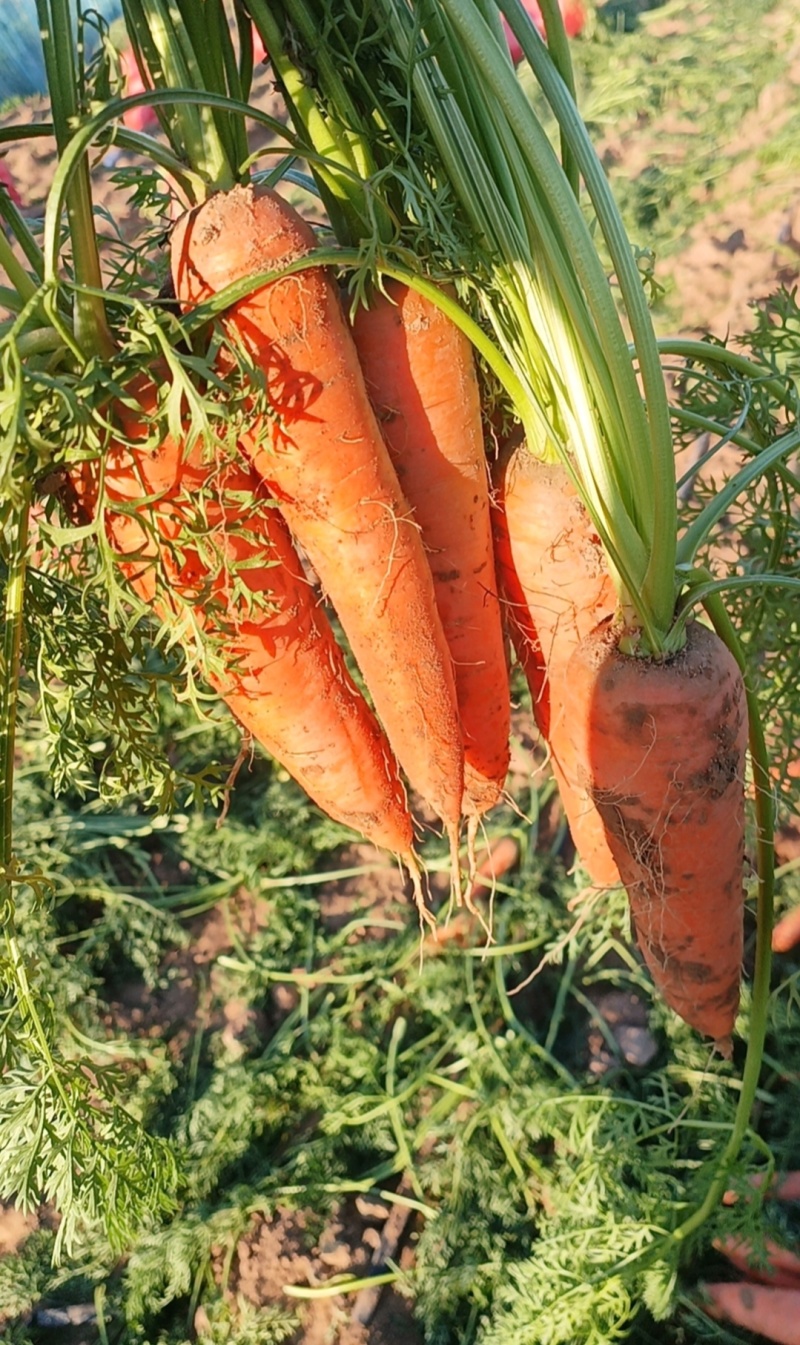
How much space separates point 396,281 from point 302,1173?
5.49 feet

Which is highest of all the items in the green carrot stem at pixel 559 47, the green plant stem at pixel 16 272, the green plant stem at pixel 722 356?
the green carrot stem at pixel 559 47

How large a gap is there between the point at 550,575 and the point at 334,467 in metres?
0.38

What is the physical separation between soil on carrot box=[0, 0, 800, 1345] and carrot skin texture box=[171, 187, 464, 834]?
164 millimetres

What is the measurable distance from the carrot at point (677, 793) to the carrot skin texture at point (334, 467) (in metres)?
0.22

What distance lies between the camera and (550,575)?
1.49 m

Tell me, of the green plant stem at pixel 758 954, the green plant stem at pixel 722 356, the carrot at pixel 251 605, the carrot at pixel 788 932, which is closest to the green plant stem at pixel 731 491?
the green plant stem at pixel 722 356

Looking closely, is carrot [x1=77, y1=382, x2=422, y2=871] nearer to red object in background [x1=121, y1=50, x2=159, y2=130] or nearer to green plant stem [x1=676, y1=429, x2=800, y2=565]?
green plant stem [x1=676, y1=429, x2=800, y2=565]

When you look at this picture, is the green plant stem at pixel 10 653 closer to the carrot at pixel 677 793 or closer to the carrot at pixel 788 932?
the carrot at pixel 677 793

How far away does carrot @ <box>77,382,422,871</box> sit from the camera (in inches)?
46.1

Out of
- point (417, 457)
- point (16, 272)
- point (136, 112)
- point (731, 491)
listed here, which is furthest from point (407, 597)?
point (136, 112)

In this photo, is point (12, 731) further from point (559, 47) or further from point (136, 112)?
point (136, 112)

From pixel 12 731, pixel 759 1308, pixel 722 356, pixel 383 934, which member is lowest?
pixel 759 1308

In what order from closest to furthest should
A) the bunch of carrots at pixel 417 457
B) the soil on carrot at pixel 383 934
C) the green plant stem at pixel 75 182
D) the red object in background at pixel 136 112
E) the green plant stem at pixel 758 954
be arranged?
the green plant stem at pixel 75 182
the bunch of carrots at pixel 417 457
the green plant stem at pixel 758 954
the soil on carrot at pixel 383 934
the red object in background at pixel 136 112

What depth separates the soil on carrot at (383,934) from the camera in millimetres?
1945
